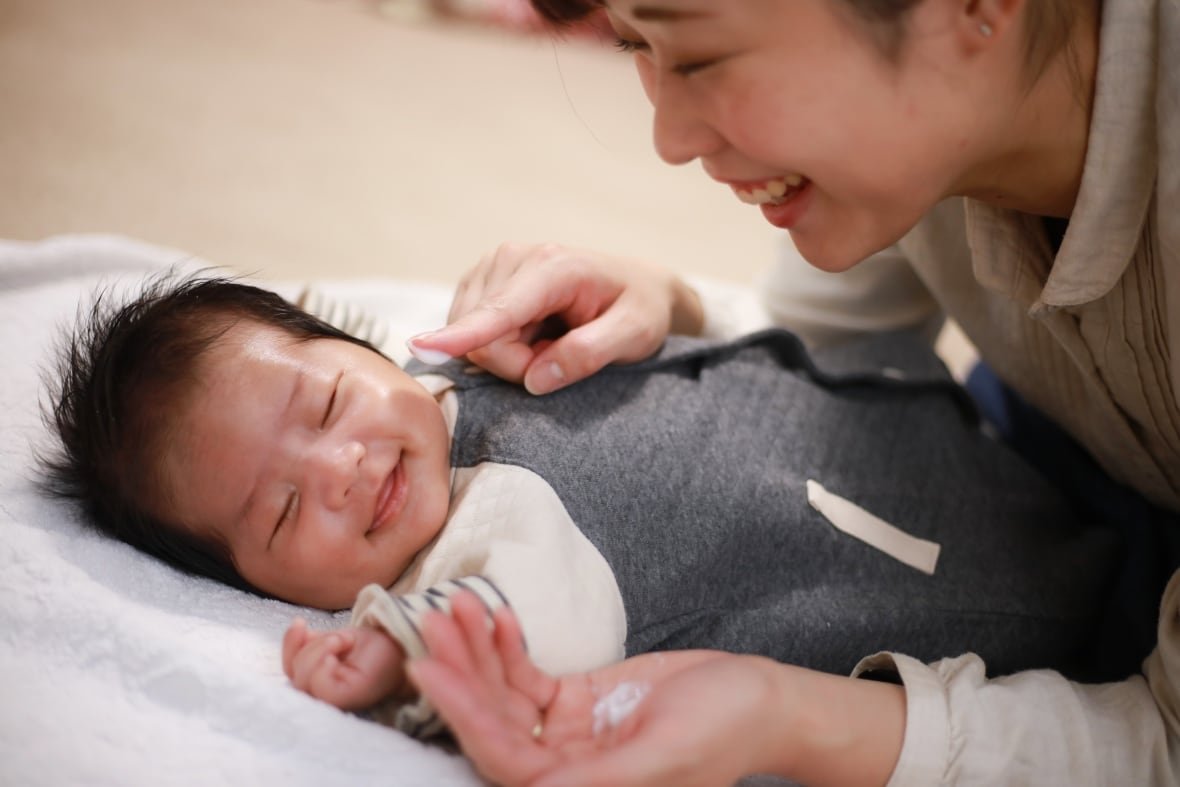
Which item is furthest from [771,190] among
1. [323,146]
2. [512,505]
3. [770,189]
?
[323,146]

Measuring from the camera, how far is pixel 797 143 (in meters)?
0.74

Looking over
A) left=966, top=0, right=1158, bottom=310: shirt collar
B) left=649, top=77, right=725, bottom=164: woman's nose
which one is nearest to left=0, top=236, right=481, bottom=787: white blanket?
left=649, top=77, right=725, bottom=164: woman's nose

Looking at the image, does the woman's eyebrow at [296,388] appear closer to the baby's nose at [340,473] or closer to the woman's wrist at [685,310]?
the baby's nose at [340,473]

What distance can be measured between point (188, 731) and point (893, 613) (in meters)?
0.58

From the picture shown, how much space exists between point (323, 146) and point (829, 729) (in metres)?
1.67

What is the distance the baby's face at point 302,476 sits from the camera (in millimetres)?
827

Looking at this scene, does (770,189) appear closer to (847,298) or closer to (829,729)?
(829,729)

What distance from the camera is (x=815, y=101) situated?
0.72 meters

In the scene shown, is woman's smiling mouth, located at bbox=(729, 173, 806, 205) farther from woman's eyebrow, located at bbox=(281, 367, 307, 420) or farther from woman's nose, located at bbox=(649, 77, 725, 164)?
woman's eyebrow, located at bbox=(281, 367, 307, 420)

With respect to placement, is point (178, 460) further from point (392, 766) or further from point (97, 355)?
point (392, 766)

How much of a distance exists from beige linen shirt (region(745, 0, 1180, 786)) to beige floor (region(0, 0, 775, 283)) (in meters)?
1.03

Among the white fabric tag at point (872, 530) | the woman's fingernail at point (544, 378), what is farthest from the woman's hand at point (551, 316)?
the white fabric tag at point (872, 530)

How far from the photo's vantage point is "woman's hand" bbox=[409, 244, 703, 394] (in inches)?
35.6

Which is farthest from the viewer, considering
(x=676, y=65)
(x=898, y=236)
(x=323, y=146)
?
(x=323, y=146)
